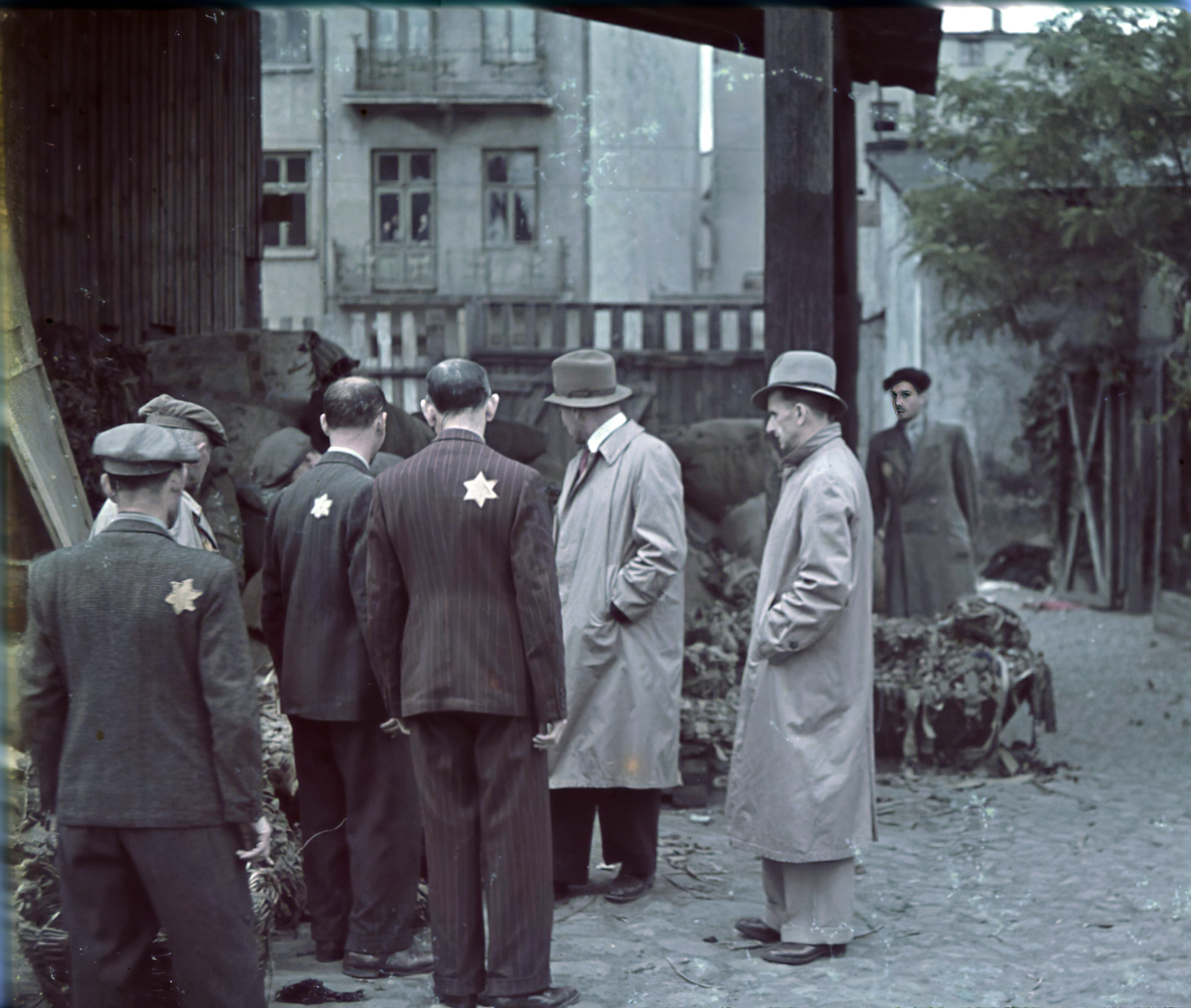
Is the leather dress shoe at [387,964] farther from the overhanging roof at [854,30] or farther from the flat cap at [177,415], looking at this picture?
the overhanging roof at [854,30]

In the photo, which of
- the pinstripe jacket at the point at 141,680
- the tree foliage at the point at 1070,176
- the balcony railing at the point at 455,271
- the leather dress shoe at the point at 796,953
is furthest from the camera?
the balcony railing at the point at 455,271

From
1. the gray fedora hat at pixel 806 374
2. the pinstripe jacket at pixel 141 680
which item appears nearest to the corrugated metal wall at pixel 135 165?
the pinstripe jacket at pixel 141 680

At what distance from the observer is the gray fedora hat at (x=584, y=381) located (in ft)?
18.0

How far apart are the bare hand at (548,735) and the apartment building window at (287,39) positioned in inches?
886

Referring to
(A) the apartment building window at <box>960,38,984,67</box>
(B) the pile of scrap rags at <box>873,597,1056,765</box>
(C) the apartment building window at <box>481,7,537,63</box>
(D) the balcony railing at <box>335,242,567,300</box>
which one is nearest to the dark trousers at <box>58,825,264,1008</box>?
(B) the pile of scrap rags at <box>873,597,1056,765</box>

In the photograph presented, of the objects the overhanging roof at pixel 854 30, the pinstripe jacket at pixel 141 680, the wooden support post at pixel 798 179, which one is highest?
the overhanging roof at pixel 854 30

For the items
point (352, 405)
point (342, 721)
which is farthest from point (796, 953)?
point (352, 405)

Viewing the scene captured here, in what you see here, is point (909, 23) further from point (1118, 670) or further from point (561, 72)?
point (561, 72)

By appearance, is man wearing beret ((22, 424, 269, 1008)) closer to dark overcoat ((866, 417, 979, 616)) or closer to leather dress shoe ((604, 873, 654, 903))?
leather dress shoe ((604, 873, 654, 903))

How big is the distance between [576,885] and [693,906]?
1.51 ft

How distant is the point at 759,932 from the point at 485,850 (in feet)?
4.08

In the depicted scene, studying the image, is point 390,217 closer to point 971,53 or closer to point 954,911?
point 954,911

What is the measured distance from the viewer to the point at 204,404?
26.2 feet

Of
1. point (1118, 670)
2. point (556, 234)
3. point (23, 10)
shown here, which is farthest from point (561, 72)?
point (23, 10)
